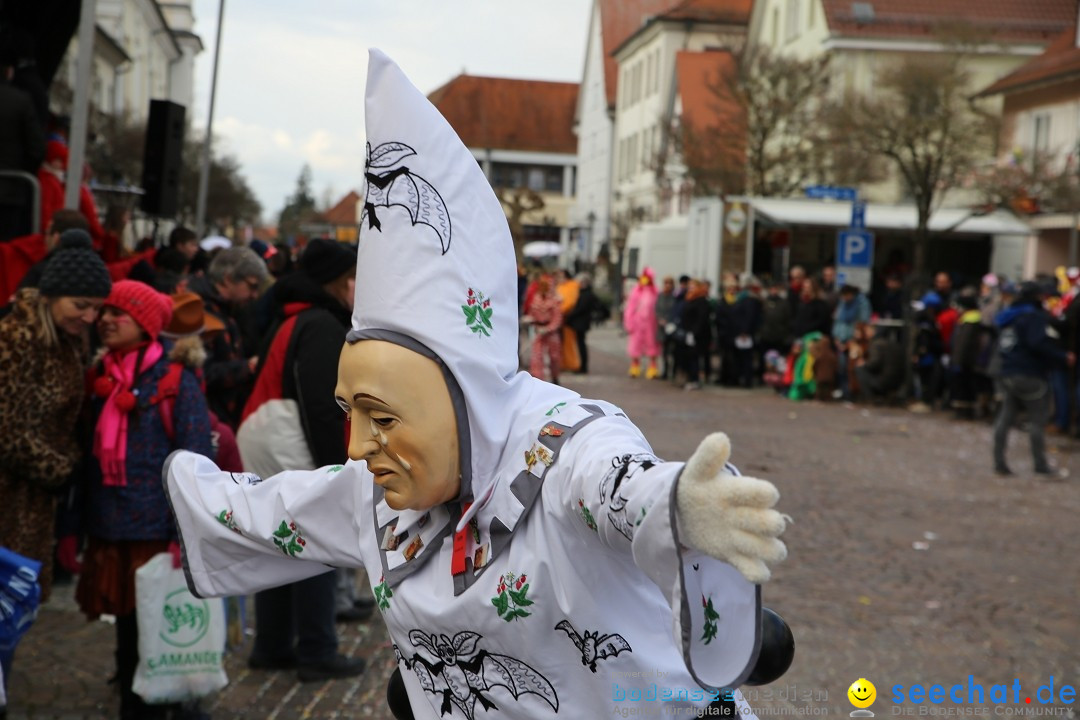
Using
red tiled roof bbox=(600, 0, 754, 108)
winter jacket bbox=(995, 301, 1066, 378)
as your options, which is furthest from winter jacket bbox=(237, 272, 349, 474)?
red tiled roof bbox=(600, 0, 754, 108)

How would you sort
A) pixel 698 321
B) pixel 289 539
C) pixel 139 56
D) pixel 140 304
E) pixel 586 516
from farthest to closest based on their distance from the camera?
pixel 139 56
pixel 698 321
pixel 140 304
pixel 289 539
pixel 586 516

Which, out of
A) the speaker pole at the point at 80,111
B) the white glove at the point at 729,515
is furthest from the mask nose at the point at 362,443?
the speaker pole at the point at 80,111

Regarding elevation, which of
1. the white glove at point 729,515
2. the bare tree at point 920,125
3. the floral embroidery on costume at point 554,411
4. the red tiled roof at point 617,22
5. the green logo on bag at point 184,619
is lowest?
the green logo on bag at point 184,619

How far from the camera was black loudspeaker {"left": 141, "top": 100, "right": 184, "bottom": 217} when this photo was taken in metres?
10.7

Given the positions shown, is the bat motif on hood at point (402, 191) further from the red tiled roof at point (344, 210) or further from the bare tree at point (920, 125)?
the red tiled roof at point (344, 210)

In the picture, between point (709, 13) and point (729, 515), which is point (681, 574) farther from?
point (709, 13)

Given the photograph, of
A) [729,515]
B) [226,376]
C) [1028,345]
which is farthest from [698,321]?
[729,515]

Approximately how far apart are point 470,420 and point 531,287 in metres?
18.4

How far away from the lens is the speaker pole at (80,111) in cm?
804

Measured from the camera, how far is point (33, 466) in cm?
491

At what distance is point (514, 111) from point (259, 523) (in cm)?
8514

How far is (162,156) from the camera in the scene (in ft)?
35.0

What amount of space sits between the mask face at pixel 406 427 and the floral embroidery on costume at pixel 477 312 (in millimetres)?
119

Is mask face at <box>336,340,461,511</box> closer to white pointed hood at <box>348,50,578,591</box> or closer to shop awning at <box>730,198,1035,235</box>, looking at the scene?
white pointed hood at <box>348,50,578,591</box>
